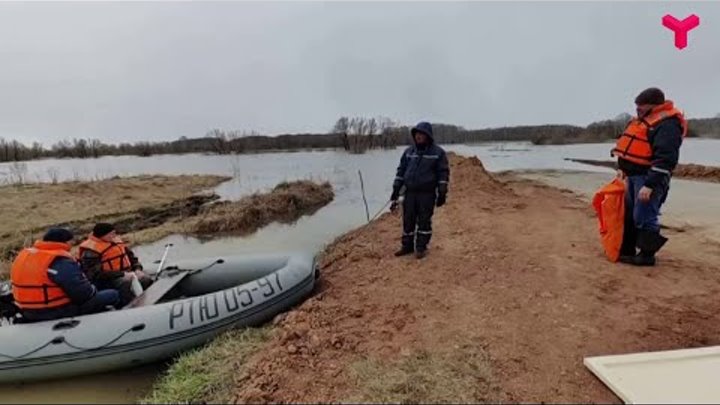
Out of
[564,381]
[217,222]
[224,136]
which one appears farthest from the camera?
[224,136]

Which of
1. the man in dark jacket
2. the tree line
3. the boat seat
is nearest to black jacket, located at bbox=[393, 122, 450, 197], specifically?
the man in dark jacket

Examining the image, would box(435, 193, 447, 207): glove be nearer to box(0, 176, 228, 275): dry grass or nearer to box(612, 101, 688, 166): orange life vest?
box(612, 101, 688, 166): orange life vest

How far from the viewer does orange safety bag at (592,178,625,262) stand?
16.8 feet

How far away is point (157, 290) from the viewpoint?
16.7 ft

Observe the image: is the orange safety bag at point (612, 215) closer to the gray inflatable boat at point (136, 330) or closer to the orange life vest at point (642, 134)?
the orange life vest at point (642, 134)

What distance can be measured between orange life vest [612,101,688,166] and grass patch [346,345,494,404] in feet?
9.18

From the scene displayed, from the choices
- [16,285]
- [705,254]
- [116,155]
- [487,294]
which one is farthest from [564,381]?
[116,155]

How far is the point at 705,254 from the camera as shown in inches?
227

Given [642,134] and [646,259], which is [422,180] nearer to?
[642,134]

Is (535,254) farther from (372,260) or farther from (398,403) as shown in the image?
(398,403)

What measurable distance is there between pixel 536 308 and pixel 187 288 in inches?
153

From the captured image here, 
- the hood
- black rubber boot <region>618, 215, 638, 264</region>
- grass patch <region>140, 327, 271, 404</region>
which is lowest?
grass patch <region>140, 327, 271, 404</region>

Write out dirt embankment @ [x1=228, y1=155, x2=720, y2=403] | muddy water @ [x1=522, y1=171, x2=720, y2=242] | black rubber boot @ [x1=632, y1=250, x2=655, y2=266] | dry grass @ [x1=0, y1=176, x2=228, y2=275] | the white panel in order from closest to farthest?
the white panel
dirt embankment @ [x1=228, y1=155, x2=720, y2=403]
black rubber boot @ [x1=632, y1=250, x2=655, y2=266]
muddy water @ [x1=522, y1=171, x2=720, y2=242]
dry grass @ [x1=0, y1=176, x2=228, y2=275]

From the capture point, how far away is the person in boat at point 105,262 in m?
4.89
